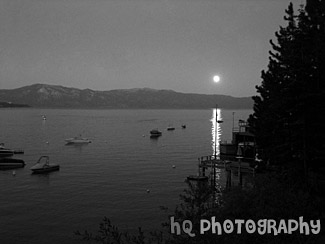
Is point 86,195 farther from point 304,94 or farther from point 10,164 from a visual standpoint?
point 304,94

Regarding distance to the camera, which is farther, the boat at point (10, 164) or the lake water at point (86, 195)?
the boat at point (10, 164)

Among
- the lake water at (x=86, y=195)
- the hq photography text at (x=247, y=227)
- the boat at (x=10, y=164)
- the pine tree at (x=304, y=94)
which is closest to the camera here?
the hq photography text at (x=247, y=227)

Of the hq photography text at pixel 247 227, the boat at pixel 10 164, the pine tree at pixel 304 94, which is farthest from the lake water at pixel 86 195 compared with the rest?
the hq photography text at pixel 247 227

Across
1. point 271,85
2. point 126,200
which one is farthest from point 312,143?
point 126,200

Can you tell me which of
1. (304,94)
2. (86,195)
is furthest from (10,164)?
(304,94)

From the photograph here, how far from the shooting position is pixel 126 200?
1727 inches

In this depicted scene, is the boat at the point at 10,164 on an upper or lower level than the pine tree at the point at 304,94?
lower

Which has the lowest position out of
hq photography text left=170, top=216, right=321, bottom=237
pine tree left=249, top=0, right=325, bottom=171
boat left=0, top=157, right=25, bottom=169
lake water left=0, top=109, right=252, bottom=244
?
lake water left=0, top=109, right=252, bottom=244

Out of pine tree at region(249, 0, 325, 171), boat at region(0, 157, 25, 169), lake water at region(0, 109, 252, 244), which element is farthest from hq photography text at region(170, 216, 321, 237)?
boat at region(0, 157, 25, 169)

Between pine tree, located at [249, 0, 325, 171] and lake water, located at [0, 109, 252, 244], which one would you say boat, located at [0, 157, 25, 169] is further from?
pine tree, located at [249, 0, 325, 171]

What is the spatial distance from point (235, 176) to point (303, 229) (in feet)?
146

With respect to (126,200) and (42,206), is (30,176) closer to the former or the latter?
(42,206)

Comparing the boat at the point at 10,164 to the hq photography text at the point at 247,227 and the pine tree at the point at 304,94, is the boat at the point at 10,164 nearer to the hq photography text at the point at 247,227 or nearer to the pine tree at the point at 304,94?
the pine tree at the point at 304,94

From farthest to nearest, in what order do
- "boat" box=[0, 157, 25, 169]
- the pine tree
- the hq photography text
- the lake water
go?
1. "boat" box=[0, 157, 25, 169]
2. the lake water
3. the pine tree
4. the hq photography text
